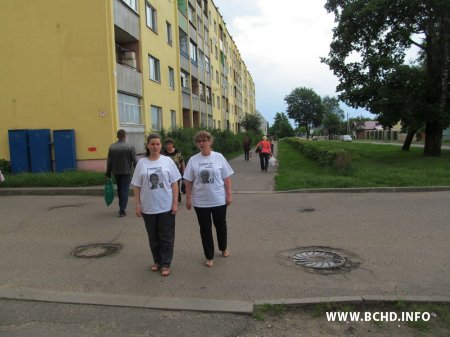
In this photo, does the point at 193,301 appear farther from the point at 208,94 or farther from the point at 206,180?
the point at 208,94

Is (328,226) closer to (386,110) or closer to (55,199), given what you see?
(55,199)

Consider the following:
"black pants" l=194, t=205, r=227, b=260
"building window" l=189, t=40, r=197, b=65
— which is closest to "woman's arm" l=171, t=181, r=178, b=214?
"black pants" l=194, t=205, r=227, b=260

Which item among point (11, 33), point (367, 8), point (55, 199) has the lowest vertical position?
point (55, 199)

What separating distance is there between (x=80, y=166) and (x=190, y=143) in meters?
4.72

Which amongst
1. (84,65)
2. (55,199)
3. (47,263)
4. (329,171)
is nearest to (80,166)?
(84,65)

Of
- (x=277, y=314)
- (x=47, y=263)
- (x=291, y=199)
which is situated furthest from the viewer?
(x=291, y=199)

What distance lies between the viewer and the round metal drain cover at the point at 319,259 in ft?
16.7

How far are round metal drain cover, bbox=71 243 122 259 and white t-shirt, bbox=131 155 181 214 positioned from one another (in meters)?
1.37

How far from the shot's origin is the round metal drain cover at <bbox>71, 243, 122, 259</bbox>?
582cm

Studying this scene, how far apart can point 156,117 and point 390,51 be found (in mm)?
13026

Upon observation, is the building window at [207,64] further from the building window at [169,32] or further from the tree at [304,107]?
the tree at [304,107]

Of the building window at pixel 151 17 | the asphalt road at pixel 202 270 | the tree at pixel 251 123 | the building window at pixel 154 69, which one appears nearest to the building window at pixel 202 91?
the building window at pixel 154 69

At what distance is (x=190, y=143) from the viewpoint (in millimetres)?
18672

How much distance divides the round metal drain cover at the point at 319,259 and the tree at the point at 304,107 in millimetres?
105916
